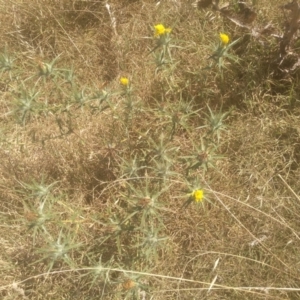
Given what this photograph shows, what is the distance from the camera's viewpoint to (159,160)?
6.24 feet

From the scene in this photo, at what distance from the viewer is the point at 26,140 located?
2354 millimetres

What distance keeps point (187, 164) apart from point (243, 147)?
0.33 m

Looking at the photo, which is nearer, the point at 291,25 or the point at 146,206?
the point at 146,206

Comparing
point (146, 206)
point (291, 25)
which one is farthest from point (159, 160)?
point (291, 25)

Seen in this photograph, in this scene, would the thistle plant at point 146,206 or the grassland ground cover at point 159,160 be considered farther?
the grassland ground cover at point 159,160

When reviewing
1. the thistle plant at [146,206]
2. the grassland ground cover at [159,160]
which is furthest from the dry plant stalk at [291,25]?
the thistle plant at [146,206]

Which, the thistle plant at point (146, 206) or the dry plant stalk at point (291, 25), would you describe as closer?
the thistle plant at point (146, 206)

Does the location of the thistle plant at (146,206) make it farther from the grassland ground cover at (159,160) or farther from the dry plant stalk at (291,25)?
the dry plant stalk at (291,25)

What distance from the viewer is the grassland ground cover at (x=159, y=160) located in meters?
1.88

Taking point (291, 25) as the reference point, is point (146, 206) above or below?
below

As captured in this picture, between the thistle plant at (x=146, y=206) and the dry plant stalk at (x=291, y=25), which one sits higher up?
the dry plant stalk at (x=291, y=25)

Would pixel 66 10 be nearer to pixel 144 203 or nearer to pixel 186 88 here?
pixel 186 88

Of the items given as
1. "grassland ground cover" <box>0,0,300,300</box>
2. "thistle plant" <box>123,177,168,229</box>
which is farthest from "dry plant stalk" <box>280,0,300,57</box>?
"thistle plant" <box>123,177,168,229</box>

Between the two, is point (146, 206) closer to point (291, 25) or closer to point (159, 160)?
point (159, 160)
